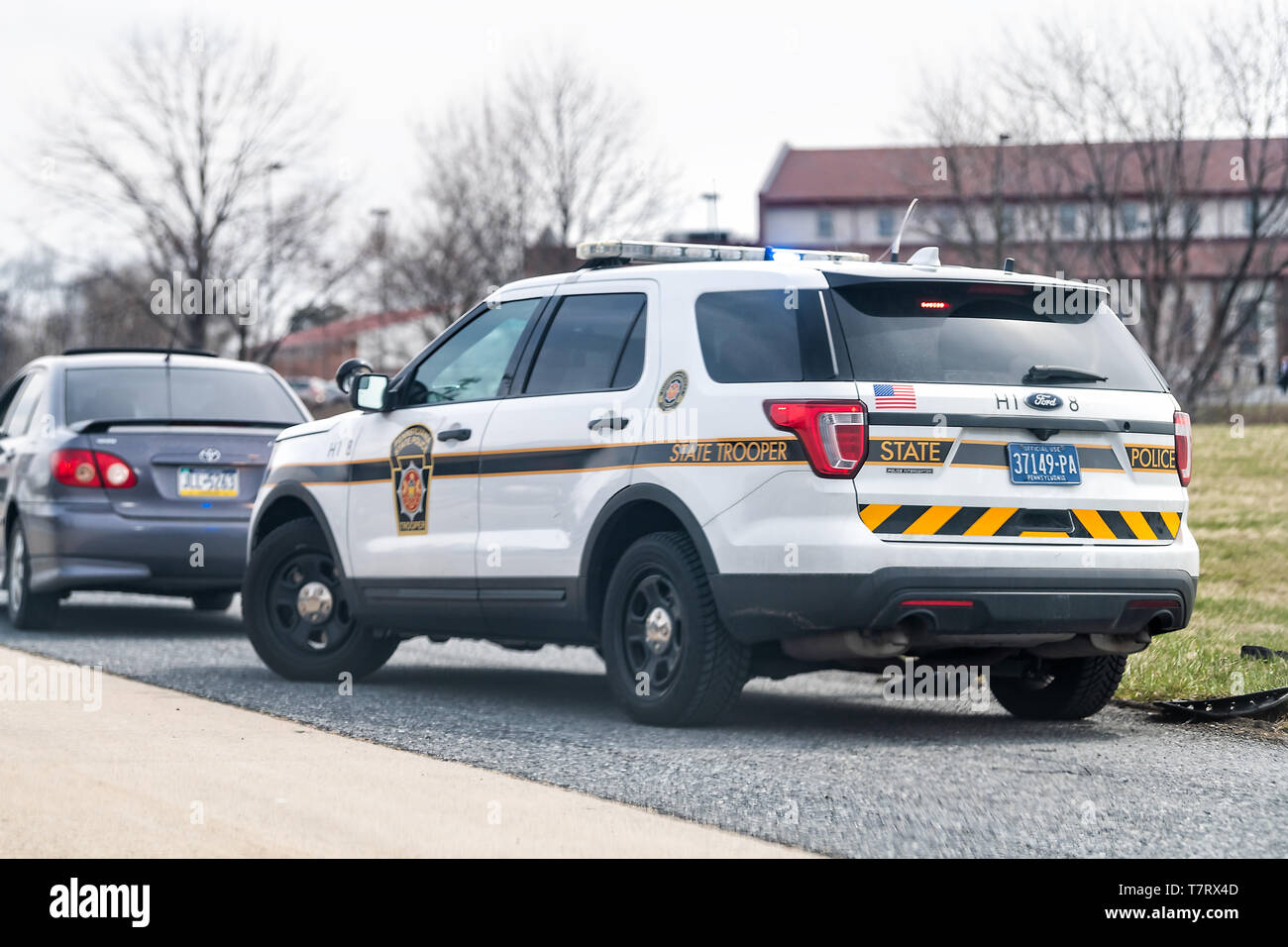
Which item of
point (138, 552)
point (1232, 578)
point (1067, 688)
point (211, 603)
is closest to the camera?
point (1067, 688)

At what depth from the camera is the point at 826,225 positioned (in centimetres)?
8044

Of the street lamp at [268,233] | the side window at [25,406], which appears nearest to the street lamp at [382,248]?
the street lamp at [268,233]

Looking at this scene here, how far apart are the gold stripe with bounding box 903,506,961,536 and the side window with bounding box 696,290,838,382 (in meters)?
0.62

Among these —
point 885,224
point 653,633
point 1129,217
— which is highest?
point 885,224

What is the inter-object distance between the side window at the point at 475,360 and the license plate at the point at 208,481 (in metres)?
3.16

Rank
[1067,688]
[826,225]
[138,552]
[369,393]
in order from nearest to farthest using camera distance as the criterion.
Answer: [1067,688] → [369,393] → [138,552] → [826,225]

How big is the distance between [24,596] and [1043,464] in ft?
24.6

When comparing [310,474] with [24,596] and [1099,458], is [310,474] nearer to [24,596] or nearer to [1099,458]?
[24,596]

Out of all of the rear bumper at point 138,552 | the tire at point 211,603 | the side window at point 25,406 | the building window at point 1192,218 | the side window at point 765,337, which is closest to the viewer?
the side window at point 765,337

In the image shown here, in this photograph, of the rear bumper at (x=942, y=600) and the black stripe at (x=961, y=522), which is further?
the black stripe at (x=961, y=522)

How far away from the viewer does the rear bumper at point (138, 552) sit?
36.7ft

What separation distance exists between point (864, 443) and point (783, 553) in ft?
1.65

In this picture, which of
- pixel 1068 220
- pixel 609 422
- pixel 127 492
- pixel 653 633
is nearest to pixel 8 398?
pixel 127 492

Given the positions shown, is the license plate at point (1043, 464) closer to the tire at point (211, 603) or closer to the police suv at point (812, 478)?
the police suv at point (812, 478)
